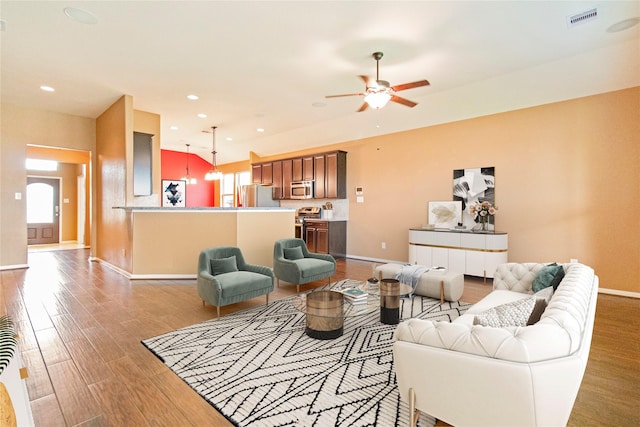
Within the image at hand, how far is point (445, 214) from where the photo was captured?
6.11 m

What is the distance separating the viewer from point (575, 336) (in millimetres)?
1459

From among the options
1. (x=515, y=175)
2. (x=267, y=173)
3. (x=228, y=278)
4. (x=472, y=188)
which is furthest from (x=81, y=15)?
(x=515, y=175)

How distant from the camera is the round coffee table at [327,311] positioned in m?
2.89

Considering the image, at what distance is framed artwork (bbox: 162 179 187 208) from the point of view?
10.8 metres

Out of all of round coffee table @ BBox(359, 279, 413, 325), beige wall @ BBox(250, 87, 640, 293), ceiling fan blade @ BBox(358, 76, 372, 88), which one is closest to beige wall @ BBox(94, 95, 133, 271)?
ceiling fan blade @ BBox(358, 76, 372, 88)

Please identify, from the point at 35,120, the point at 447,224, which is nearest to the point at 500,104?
the point at 447,224

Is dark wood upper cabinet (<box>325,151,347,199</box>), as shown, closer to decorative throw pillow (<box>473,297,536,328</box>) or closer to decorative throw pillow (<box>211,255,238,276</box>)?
decorative throw pillow (<box>211,255,238,276</box>)

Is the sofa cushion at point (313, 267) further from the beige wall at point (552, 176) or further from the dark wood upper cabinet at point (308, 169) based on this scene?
the dark wood upper cabinet at point (308, 169)

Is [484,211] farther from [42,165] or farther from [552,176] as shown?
[42,165]

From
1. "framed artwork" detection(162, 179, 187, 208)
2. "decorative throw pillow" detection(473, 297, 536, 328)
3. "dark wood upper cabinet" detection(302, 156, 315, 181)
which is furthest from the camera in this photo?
"framed artwork" detection(162, 179, 187, 208)

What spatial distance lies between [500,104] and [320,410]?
5.50m

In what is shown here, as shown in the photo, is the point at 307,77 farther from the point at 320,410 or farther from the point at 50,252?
the point at 50,252

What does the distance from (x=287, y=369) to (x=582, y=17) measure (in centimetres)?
451

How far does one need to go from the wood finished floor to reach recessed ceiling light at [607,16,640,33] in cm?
326
